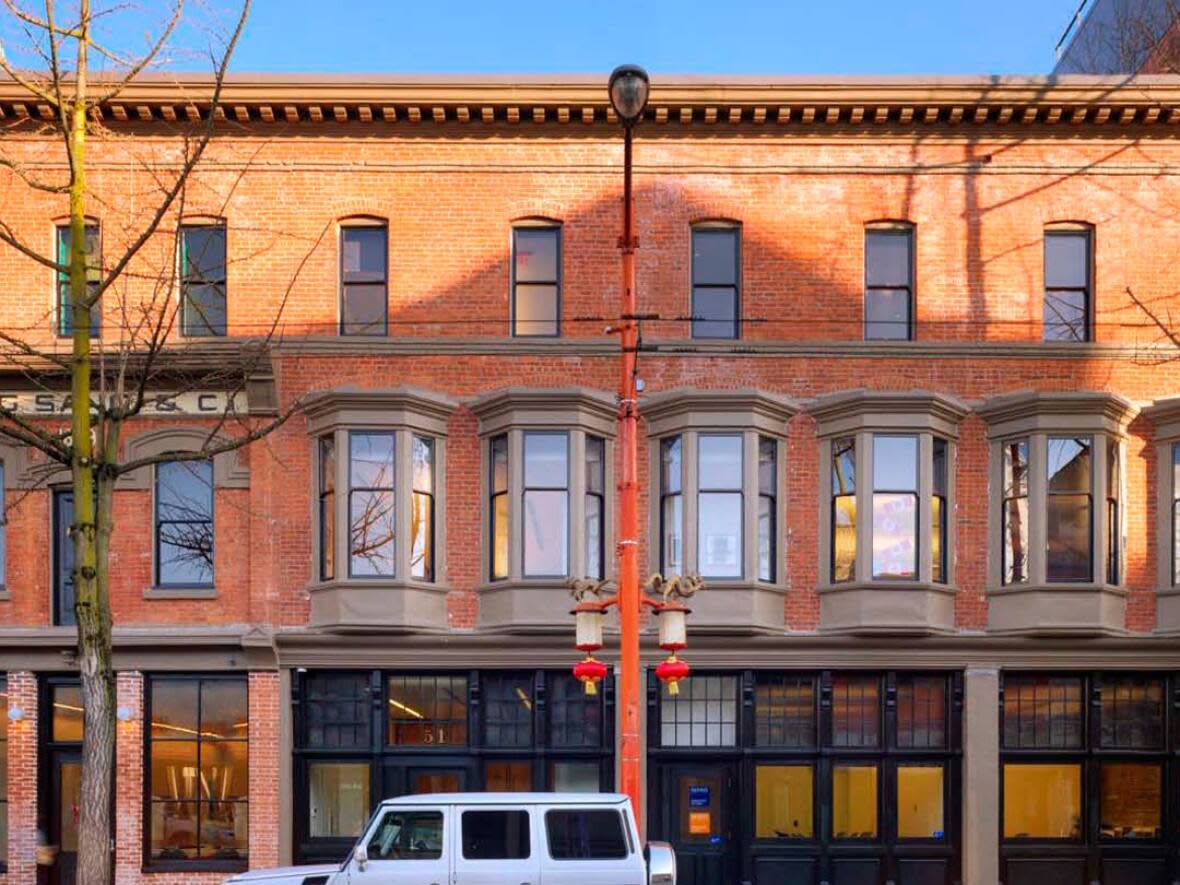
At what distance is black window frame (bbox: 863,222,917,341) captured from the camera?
18531 millimetres

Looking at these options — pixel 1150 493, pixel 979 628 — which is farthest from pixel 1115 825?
pixel 1150 493

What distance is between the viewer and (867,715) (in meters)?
18.2

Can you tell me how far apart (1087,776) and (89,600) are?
1421 centimetres

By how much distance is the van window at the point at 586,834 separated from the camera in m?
12.2

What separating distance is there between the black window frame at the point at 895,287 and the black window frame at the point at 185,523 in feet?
33.7

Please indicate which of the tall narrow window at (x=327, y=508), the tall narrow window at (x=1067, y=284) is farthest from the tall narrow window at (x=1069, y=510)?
the tall narrow window at (x=327, y=508)

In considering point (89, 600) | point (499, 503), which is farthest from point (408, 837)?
point (499, 503)

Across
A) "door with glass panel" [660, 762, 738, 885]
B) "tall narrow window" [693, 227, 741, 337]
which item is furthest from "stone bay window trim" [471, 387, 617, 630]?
"door with glass panel" [660, 762, 738, 885]

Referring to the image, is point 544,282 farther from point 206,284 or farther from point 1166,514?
point 1166,514

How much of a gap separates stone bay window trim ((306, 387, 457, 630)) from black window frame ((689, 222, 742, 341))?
3931 millimetres

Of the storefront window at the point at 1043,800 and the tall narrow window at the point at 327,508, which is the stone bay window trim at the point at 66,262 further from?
the storefront window at the point at 1043,800

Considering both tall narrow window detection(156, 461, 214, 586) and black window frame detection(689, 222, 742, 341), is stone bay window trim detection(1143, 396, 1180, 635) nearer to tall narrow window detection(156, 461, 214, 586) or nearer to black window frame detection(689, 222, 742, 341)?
black window frame detection(689, 222, 742, 341)

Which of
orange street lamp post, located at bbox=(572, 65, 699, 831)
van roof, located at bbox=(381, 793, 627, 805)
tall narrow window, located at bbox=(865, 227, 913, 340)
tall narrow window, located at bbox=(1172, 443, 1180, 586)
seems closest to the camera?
orange street lamp post, located at bbox=(572, 65, 699, 831)

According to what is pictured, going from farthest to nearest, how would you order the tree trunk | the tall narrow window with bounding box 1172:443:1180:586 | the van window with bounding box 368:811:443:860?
the tall narrow window with bounding box 1172:443:1180:586 → the tree trunk → the van window with bounding box 368:811:443:860
